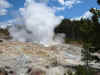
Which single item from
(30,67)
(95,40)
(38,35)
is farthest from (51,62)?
(38,35)

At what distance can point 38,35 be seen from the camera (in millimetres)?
31062

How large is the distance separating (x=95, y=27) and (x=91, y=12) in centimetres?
116

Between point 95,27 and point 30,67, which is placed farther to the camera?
point 30,67

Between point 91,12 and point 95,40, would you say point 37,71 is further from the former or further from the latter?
point 91,12

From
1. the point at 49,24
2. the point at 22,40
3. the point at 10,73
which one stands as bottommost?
the point at 10,73

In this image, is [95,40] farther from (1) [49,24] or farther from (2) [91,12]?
(1) [49,24]

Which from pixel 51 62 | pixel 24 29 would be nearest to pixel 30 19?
pixel 24 29

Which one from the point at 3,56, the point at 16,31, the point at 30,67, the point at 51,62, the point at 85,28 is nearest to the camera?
the point at 85,28

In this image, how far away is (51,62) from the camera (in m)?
20.0

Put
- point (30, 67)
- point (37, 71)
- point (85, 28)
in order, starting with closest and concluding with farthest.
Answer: point (85, 28), point (37, 71), point (30, 67)

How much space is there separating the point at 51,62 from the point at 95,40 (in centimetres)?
703

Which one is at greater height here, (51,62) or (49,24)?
(49,24)

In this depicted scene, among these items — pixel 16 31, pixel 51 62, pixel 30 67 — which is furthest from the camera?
pixel 16 31

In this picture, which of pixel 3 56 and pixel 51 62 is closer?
pixel 51 62
